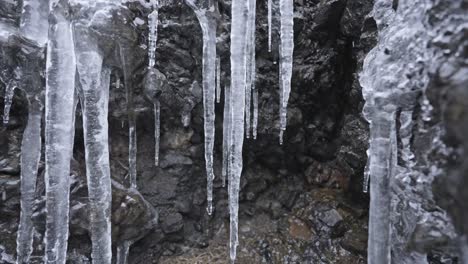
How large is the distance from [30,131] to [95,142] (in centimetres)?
93

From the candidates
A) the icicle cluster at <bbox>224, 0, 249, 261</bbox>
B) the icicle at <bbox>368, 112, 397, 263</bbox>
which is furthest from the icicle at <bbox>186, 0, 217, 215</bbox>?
the icicle at <bbox>368, 112, 397, 263</bbox>

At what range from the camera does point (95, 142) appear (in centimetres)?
241

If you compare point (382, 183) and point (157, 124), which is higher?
point (157, 124)

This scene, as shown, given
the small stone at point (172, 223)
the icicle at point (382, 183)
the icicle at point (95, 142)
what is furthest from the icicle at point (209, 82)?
the icicle at point (382, 183)

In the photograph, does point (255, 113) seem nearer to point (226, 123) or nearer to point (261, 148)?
point (226, 123)

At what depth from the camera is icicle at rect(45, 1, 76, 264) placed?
235cm

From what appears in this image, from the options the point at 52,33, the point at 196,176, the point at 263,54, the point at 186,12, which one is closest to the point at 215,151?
the point at 196,176

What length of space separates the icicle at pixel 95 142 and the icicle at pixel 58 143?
0.10 meters

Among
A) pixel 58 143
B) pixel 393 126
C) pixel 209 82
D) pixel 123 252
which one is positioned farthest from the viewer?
pixel 123 252

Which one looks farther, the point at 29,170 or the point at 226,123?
the point at 226,123

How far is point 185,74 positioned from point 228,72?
49 centimetres

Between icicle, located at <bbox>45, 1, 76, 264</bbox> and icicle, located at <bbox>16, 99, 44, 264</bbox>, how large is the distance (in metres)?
0.68

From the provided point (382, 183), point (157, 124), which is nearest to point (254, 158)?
point (157, 124)

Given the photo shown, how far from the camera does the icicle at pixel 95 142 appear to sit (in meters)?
2.40
